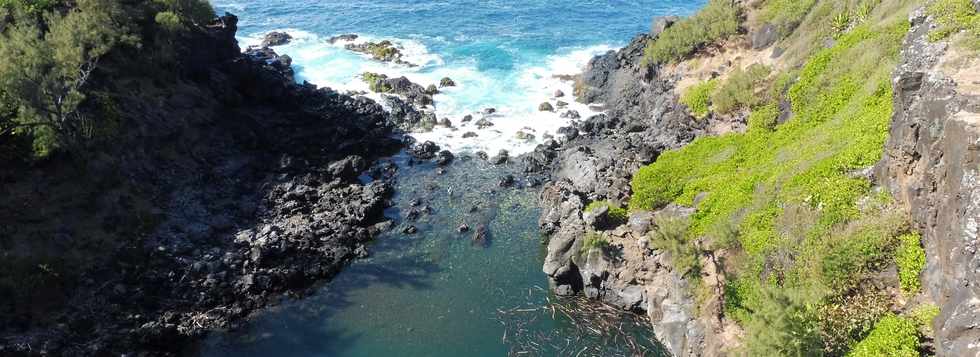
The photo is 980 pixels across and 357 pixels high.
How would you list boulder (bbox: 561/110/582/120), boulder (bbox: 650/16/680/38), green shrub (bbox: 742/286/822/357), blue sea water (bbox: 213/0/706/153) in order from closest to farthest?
green shrub (bbox: 742/286/822/357), boulder (bbox: 561/110/582/120), blue sea water (bbox: 213/0/706/153), boulder (bbox: 650/16/680/38)

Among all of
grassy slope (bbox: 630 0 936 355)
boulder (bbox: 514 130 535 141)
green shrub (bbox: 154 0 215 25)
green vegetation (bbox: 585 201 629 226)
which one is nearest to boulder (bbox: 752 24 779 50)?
grassy slope (bbox: 630 0 936 355)

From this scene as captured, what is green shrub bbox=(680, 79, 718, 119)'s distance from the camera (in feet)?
186

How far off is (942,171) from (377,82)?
60159mm

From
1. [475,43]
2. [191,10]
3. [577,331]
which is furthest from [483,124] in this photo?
[191,10]

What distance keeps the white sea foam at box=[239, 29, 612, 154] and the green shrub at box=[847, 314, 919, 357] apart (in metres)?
38.5

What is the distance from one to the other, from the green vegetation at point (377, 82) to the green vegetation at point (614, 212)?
37807mm

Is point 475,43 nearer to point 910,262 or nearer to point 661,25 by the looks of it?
point 661,25

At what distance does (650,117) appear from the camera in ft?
206

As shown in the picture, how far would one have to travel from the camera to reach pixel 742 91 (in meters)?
53.9

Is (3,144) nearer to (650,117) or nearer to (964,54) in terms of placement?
(650,117)

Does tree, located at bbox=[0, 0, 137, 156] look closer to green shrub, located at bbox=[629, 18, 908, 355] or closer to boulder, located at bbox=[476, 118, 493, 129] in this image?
boulder, located at bbox=[476, 118, 493, 129]

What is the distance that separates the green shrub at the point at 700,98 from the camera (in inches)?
2237

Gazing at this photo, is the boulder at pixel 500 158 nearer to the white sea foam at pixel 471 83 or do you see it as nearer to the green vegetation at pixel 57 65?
the white sea foam at pixel 471 83

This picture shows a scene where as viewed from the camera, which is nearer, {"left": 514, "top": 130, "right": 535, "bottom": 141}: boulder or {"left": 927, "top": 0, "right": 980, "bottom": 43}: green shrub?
{"left": 927, "top": 0, "right": 980, "bottom": 43}: green shrub
